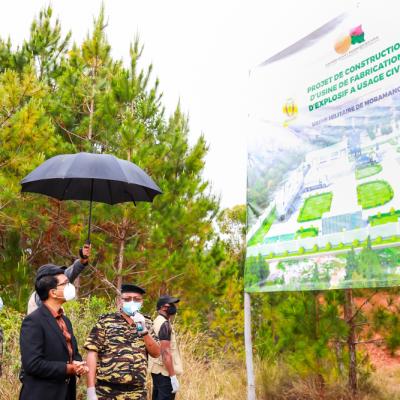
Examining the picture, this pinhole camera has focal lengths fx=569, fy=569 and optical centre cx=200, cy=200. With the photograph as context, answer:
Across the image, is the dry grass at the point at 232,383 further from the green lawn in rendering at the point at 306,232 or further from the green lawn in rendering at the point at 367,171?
the green lawn in rendering at the point at 367,171

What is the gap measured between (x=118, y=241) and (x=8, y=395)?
18.0ft

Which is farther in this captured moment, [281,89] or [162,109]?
[162,109]

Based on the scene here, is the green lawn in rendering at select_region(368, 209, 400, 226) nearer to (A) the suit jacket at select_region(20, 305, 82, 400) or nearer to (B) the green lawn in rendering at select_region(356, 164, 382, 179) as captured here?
(B) the green lawn in rendering at select_region(356, 164, 382, 179)

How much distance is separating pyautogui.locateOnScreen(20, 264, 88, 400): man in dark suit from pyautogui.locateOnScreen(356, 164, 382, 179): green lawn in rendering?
3149 millimetres

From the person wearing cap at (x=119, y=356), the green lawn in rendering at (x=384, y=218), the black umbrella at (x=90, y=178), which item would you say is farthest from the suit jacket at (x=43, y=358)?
the green lawn in rendering at (x=384, y=218)

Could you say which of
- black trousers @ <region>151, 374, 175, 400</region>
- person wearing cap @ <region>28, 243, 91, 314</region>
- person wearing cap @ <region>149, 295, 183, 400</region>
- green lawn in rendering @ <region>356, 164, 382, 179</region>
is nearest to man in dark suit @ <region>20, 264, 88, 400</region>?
person wearing cap @ <region>28, 243, 91, 314</region>

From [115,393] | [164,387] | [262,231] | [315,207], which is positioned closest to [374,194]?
[315,207]

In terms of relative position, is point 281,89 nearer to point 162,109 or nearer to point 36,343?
point 36,343

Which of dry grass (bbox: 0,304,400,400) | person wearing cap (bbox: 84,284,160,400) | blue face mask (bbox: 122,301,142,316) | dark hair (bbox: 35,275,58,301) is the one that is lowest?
dry grass (bbox: 0,304,400,400)

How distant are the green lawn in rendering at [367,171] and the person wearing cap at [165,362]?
2.23 m

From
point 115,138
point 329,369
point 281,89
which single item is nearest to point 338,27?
point 281,89

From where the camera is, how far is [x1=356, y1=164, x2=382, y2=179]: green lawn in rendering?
17.3 ft

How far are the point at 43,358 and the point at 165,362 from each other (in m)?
2.38

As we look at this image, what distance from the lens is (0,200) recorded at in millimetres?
10008
